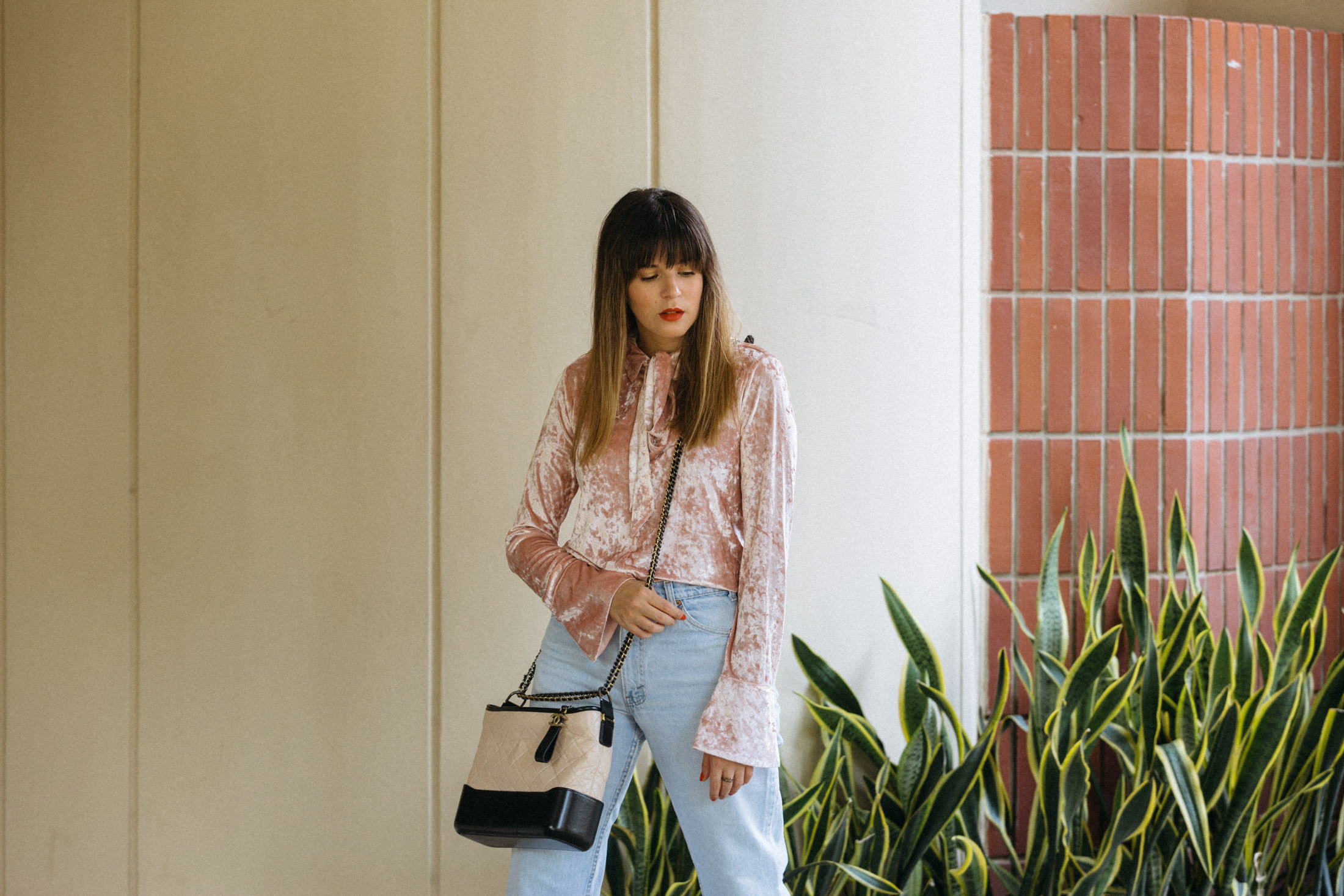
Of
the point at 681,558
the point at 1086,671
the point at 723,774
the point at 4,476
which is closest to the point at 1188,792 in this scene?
the point at 1086,671

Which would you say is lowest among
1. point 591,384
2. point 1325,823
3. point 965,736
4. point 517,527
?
point 1325,823

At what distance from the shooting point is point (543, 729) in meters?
1.40

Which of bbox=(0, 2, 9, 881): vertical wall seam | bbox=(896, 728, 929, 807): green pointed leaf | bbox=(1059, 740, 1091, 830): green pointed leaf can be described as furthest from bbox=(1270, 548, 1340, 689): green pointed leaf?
bbox=(0, 2, 9, 881): vertical wall seam

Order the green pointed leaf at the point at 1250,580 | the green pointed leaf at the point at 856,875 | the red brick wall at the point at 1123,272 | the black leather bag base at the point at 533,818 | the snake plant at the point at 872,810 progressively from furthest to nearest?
the red brick wall at the point at 1123,272 < the green pointed leaf at the point at 1250,580 < the snake plant at the point at 872,810 < the green pointed leaf at the point at 856,875 < the black leather bag base at the point at 533,818

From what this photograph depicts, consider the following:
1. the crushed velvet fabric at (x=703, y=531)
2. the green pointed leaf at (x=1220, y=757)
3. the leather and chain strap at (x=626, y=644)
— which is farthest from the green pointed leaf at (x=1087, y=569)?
the leather and chain strap at (x=626, y=644)

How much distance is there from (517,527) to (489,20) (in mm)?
1297

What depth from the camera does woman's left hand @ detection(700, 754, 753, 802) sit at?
4.54 ft

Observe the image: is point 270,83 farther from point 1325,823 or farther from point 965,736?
point 1325,823

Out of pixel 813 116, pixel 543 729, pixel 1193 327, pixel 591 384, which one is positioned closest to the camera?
pixel 543 729

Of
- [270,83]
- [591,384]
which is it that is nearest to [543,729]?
[591,384]

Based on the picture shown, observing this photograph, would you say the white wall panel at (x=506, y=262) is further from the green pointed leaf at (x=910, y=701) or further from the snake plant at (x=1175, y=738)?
the snake plant at (x=1175, y=738)

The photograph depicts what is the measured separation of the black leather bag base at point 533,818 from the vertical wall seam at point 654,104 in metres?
1.41

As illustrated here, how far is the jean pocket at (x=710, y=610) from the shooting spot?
1.45 m

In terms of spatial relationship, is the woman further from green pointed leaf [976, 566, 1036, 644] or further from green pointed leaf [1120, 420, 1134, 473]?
green pointed leaf [1120, 420, 1134, 473]
